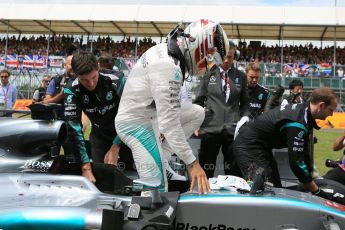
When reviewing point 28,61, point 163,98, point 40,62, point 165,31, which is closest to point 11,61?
point 28,61

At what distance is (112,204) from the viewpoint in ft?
6.63

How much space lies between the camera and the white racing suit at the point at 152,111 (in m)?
2.46

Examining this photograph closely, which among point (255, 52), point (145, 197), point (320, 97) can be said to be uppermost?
point (255, 52)

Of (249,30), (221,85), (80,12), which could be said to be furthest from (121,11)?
(221,85)

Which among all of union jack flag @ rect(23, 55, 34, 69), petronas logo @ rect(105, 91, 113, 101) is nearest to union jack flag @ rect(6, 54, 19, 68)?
union jack flag @ rect(23, 55, 34, 69)

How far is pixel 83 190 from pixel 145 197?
483 mm

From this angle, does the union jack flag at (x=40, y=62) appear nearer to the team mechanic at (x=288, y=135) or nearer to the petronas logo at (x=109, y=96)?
the petronas logo at (x=109, y=96)

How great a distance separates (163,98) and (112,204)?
0.72 m

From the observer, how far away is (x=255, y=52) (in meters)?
24.0

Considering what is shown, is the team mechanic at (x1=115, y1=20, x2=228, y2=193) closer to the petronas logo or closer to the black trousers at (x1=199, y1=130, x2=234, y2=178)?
the petronas logo

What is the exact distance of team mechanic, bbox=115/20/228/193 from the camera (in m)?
2.46

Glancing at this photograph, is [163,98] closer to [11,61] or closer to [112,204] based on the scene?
[112,204]

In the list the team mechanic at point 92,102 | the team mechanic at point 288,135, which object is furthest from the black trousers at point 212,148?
the team mechanic at point 92,102

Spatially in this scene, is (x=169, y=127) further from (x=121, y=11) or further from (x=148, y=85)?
(x=121, y=11)
